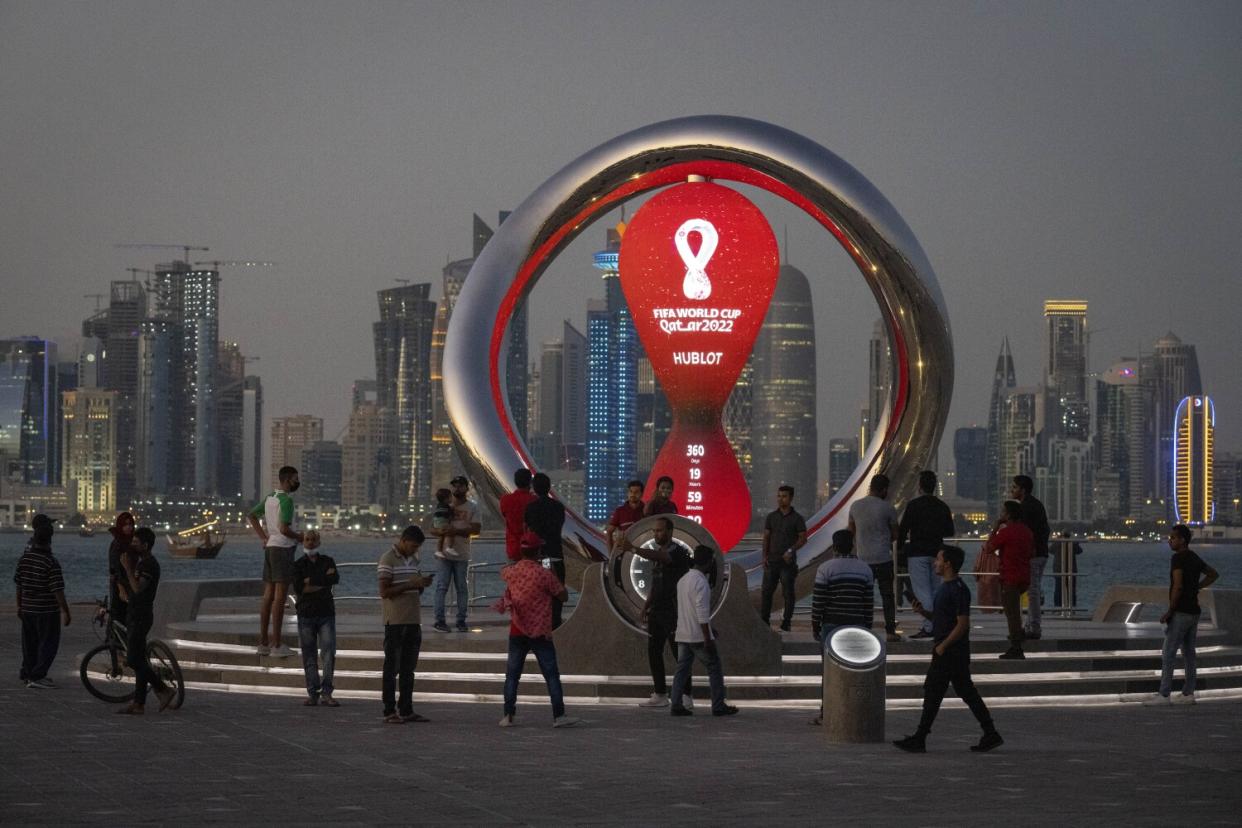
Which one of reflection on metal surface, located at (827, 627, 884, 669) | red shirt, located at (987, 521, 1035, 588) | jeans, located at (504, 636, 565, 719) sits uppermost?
red shirt, located at (987, 521, 1035, 588)

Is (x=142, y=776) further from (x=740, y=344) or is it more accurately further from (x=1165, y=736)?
(x=740, y=344)

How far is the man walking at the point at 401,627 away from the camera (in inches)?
526

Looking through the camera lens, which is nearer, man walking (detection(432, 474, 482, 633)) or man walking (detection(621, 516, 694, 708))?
man walking (detection(621, 516, 694, 708))

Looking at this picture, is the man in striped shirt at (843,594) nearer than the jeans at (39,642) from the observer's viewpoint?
Yes

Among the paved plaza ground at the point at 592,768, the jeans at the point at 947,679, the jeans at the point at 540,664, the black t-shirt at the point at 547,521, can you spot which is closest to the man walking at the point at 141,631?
the paved plaza ground at the point at 592,768

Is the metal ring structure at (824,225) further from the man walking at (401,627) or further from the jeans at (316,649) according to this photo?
the man walking at (401,627)

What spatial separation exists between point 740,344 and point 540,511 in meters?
6.05

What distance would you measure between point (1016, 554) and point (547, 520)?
11.5 feet

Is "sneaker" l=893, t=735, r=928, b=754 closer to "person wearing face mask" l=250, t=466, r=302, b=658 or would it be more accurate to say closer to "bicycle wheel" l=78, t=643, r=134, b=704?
"person wearing face mask" l=250, t=466, r=302, b=658

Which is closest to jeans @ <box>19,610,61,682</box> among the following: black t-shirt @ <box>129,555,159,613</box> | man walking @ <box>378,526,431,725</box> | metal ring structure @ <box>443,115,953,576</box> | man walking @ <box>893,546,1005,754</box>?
black t-shirt @ <box>129,555,159,613</box>

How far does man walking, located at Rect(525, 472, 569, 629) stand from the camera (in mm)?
15250

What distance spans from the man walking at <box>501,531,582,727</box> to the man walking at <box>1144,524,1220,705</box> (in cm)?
441

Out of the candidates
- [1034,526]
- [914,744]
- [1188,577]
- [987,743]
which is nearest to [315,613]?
[914,744]

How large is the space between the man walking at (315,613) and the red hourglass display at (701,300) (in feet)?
Answer: 21.0
